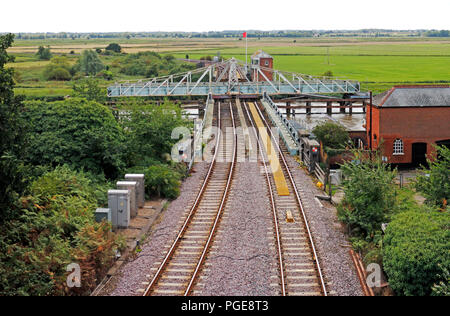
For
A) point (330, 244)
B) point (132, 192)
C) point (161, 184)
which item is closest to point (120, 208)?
point (132, 192)

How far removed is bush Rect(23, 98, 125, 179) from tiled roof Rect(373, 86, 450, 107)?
19.3 metres

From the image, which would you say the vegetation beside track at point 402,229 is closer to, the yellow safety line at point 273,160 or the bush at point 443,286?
the bush at point 443,286

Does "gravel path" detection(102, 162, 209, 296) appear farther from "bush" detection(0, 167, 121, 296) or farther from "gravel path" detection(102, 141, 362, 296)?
"bush" detection(0, 167, 121, 296)

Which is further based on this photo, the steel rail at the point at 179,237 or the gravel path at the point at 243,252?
the steel rail at the point at 179,237

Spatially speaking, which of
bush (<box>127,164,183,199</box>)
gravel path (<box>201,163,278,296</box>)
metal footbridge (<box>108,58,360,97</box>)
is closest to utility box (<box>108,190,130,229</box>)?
gravel path (<box>201,163,278,296</box>)

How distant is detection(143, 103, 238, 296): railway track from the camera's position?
13516 millimetres

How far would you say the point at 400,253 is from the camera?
1295 centimetres

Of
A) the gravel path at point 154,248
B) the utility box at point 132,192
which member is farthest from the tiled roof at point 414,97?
the utility box at point 132,192

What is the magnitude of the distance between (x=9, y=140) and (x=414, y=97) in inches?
1113

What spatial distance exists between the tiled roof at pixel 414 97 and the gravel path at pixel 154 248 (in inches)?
658

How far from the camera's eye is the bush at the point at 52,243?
497 inches
